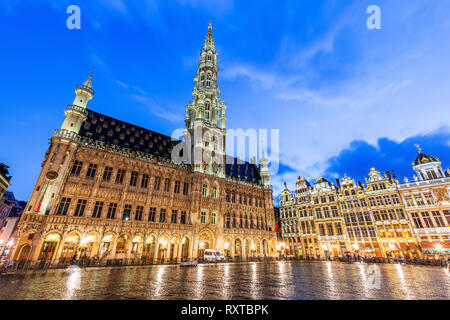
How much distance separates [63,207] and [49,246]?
14.3ft

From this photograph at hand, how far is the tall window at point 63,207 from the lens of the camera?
23.1 metres

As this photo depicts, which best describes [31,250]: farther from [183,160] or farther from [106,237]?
[183,160]

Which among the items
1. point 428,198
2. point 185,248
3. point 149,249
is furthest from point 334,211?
point 149,249

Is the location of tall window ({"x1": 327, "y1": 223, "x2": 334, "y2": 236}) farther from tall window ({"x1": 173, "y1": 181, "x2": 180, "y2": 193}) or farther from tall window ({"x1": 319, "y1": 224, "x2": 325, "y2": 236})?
tall window ({"x1": 173, "y1": 181, "x2": 180, "y2": 193})

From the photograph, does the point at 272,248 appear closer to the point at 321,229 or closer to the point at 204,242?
the point at 321,229

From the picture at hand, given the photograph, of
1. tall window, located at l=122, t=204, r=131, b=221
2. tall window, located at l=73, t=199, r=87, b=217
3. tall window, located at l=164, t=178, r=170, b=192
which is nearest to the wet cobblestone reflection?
tall window, located at l=73, t=199, r=87, b=217

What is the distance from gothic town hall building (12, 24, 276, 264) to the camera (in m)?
22.5

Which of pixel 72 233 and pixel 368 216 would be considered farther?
pixel 368 216

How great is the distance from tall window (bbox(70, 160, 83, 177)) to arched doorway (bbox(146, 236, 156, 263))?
43.8 ft

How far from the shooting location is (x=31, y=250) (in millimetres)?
20281

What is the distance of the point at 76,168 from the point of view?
1019 inches

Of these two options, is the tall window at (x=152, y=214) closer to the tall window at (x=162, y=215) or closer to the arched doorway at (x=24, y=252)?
the tall window at (x=162, y=215)

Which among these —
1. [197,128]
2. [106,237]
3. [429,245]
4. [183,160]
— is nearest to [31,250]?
[106,237]
